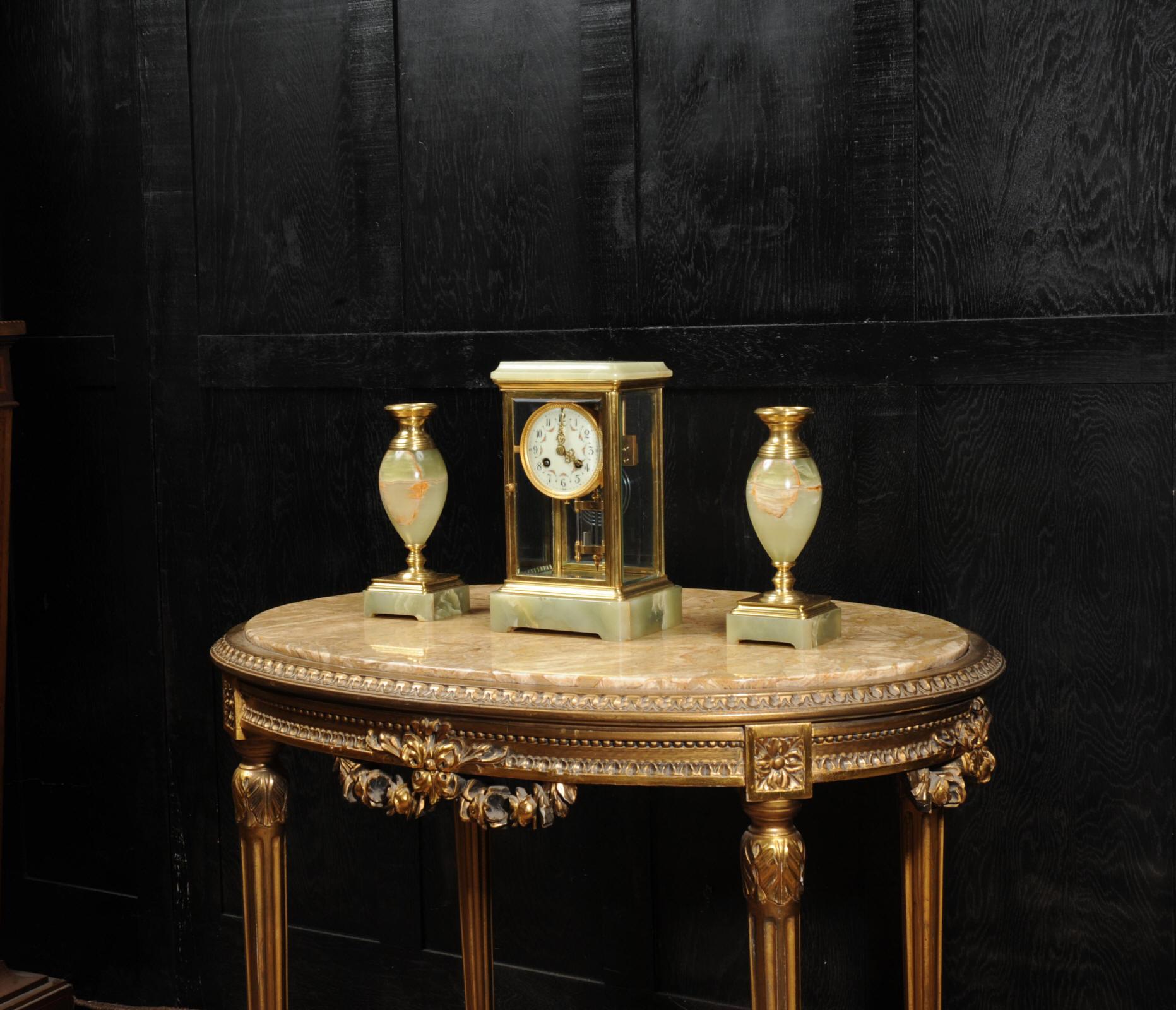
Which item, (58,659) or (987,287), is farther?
(58,659)

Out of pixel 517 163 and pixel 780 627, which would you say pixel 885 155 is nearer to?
pixel 517 163

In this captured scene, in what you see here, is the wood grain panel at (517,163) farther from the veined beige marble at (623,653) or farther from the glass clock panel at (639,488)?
the veined beige marble at (623,653)

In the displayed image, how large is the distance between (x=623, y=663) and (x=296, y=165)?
1.62 meters

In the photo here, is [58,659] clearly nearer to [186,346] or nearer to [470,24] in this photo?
[186,346]

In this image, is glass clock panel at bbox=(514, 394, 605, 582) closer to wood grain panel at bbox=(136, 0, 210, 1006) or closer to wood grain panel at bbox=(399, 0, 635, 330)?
wood grain panel at bbox=(399, 0, 635, 330)

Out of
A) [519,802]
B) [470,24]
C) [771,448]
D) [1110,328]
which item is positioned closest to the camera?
[519,802]

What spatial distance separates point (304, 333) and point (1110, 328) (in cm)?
173

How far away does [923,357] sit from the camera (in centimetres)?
278

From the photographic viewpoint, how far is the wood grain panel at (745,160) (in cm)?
283

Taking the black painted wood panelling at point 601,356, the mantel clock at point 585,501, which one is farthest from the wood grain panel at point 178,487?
the mantel clock at point 585,501

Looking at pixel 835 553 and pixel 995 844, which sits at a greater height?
pixel 835 553

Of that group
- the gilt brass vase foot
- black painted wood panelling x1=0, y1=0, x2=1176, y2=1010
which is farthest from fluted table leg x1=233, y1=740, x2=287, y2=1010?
the gilt brass vase foot

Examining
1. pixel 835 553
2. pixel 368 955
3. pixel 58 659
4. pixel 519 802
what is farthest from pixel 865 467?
pixel 58 659

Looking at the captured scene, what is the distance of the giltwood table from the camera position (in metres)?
2.18
